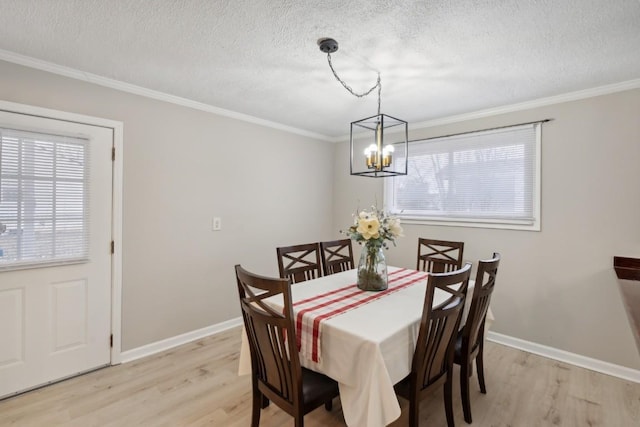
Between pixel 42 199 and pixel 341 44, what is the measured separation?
7.55 ft

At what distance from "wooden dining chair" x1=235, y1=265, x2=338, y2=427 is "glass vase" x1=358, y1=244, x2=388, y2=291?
0.69 meters

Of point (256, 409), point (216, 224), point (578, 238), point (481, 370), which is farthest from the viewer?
point (216, 224)

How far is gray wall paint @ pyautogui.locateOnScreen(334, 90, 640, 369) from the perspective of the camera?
2.48 meters

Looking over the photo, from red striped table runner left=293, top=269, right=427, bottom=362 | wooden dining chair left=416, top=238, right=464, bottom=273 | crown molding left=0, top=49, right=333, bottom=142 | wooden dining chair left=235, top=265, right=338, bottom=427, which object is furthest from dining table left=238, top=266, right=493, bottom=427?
crown molding left=0, top=49, right=333, bottom=142

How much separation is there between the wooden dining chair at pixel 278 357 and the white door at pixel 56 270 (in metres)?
1.61

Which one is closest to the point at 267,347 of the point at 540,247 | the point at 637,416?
the point at 637,416

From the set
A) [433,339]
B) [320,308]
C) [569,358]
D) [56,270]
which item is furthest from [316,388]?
[569,358]

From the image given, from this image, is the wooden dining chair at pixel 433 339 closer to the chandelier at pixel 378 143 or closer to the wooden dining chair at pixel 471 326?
the wooden dining chair at pixel 471 326

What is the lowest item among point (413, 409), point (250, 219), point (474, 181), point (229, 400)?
Result: point (229, 400)

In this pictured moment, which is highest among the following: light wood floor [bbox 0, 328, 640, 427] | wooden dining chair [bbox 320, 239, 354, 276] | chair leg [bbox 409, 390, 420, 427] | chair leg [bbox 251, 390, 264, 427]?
wooden dining chair [bbox 320, 239, 354, 276]

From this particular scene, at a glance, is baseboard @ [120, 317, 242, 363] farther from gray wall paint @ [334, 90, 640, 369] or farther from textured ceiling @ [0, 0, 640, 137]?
gray wall paint @ [334, 90, 640, 369]

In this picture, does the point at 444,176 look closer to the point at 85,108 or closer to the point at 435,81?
the point at 435,81

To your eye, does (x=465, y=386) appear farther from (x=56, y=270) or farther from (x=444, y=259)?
(x=56, y=270)

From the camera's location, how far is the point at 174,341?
9.62 ft
